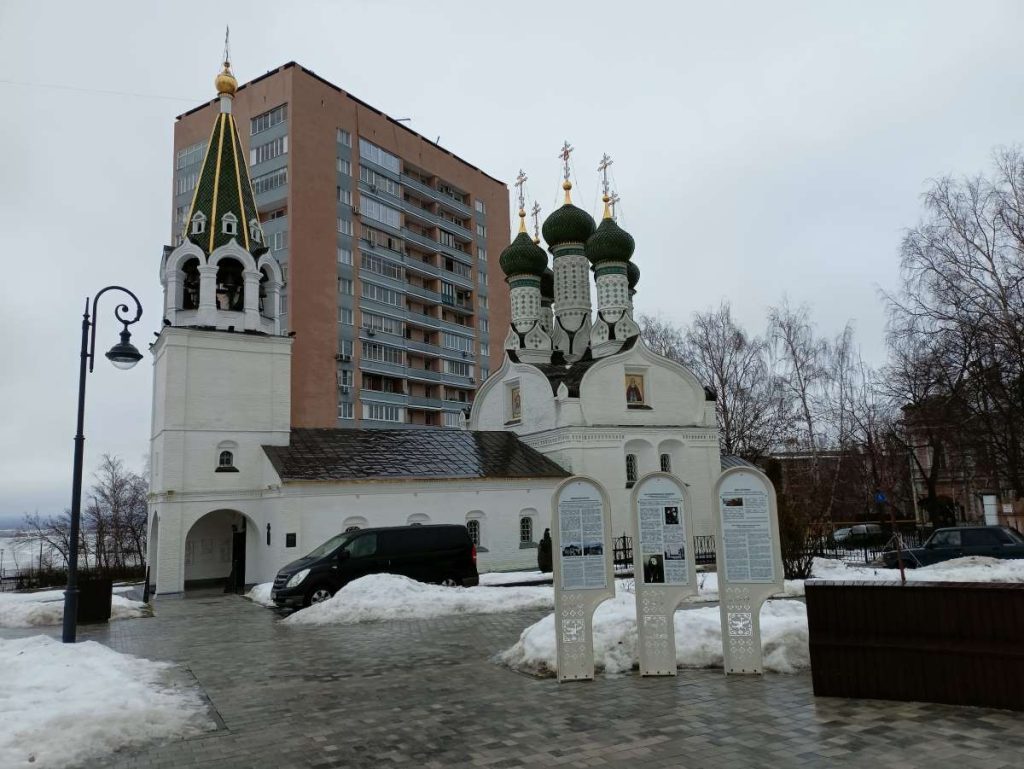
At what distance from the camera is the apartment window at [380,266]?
165ft

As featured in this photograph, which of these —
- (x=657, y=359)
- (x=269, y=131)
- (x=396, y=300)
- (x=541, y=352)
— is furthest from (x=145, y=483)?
(x=657, y=359)

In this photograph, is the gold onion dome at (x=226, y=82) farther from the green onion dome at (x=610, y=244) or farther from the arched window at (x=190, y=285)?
the green onion dome at (x=610, y=244)

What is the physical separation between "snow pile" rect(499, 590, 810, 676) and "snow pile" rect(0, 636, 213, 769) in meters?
3.81

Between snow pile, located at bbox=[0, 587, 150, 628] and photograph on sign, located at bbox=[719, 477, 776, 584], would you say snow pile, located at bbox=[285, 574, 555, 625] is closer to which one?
snow pile, located at bbox=[0, 587, 150, 628]

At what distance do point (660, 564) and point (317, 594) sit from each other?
926 cm

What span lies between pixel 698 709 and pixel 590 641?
1.73m

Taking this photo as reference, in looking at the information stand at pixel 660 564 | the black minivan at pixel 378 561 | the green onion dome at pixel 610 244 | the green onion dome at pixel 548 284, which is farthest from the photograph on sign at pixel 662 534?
the green onion dome at pixel 548 284

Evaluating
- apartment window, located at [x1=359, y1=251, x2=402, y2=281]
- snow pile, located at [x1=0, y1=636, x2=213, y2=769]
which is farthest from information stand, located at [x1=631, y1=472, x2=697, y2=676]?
apartment window, located at [x1=359, y1=251, x2=402, y2=281]

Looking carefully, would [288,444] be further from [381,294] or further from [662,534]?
[381,294]

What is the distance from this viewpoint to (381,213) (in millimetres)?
52438

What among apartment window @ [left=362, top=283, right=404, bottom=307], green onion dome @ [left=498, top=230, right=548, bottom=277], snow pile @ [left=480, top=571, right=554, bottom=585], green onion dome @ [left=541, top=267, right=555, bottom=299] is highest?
apartment window @ [left=362, top=283, right=404, bottom=307]

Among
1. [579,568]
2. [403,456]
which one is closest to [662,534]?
[579,568]

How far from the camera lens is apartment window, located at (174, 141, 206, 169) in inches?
1970

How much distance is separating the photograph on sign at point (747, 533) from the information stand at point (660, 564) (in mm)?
439
